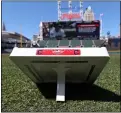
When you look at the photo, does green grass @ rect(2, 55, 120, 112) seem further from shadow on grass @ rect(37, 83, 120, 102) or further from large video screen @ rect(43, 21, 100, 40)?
large video screen @ rect(43, 21, 100, 40)

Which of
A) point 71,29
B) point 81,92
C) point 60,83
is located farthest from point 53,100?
point 71,29

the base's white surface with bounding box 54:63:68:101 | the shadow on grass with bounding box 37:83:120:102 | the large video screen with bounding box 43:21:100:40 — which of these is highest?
Answer: the base's white surface with bounding box 54:63:68:101

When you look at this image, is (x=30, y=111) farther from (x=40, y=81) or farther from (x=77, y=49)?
(x=40, y=81)

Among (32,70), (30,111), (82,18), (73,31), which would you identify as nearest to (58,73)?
(32,70)

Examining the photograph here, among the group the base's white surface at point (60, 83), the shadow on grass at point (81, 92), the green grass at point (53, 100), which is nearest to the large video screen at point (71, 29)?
the green grass at point (53, 100)

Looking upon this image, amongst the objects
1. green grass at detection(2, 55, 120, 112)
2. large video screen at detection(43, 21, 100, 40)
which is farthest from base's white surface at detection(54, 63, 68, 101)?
large video screen at detection(43, 21, 100, 40)

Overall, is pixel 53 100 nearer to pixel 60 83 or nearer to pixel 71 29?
pixel 60 83
